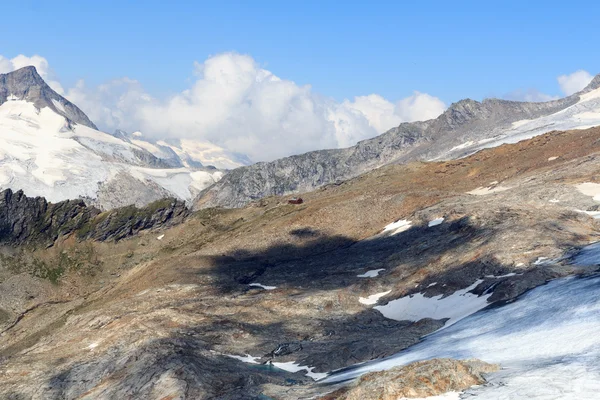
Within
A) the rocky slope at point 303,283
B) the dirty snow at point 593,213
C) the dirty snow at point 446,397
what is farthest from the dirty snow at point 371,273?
the dirty snow at point 446,397

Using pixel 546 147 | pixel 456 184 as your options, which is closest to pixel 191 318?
pixel 456 184

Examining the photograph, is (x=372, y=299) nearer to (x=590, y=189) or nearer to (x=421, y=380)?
(x=590, y=189)

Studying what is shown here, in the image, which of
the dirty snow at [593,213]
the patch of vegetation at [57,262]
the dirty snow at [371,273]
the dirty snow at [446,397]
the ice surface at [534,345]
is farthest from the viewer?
the patch of vegetation at [57,262]

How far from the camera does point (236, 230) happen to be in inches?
6033

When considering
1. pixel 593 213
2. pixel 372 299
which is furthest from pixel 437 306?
pixel 593 213

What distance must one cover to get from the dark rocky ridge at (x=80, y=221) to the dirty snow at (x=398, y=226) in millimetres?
85053

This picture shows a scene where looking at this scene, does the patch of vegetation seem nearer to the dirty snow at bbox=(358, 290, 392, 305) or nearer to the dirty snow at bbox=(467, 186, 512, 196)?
the dirty snow at bbox=(467, 186, 512, 196)

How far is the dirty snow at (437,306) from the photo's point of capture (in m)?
62.3

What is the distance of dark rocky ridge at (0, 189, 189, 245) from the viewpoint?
604ft

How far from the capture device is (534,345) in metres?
38.9

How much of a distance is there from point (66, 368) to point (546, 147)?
123 m

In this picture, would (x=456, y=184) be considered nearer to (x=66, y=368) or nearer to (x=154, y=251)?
(x=154, y=251)

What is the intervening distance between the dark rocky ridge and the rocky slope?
13.7 metres

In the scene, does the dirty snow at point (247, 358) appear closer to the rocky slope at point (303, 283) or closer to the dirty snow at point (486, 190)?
the rocky slope at point (303, 283)
